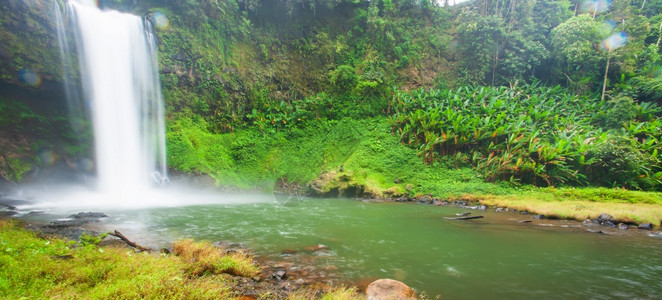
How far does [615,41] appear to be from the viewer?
2462 cm

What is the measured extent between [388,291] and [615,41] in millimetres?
31263

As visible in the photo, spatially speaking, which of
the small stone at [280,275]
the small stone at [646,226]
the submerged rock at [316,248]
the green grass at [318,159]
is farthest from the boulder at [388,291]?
the green grass at [318,159]

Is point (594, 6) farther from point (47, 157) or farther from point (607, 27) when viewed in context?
point (47, 157)

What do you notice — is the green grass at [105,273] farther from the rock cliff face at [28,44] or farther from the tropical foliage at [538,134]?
the tropical foliage at [538,134]

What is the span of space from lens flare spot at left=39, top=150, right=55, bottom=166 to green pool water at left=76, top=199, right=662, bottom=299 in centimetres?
863

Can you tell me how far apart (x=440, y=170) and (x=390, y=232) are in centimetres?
985

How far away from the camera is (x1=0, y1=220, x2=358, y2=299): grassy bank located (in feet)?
11.8

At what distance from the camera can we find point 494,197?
14906mm

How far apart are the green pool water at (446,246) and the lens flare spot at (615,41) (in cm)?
2167

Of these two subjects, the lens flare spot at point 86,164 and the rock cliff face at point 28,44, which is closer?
the rock cliff face at point 28,44

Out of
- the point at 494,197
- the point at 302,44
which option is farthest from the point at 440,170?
the point at 302,44

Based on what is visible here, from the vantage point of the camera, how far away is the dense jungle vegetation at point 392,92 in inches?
625

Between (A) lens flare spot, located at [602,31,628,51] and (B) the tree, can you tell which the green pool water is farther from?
(A) lens flare spot, located at [602,31,628,51]

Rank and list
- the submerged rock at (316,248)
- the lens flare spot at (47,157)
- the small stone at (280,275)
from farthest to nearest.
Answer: the lens flare spot at (47,157) → the submerged rock at (316,248) → the small stone at (280,275)
